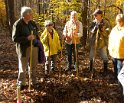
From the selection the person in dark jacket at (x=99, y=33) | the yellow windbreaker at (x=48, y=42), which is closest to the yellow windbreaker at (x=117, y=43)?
the person in dark jacket at (x=99, y=33)

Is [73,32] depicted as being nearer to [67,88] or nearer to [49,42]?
[49,42]

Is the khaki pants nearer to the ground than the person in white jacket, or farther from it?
nearer to the ground

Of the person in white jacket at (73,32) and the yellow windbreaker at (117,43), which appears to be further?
the person in white jacket at (73,32)

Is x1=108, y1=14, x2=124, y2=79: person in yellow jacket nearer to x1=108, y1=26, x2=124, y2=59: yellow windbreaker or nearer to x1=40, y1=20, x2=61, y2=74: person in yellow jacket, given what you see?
x1=108, y1=26, x2=124, y2=59: yellow windbreaker

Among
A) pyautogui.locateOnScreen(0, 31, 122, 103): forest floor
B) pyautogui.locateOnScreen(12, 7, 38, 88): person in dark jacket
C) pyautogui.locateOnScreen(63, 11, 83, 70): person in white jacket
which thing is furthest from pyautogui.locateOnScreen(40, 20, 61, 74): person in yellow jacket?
pyautogui.locateOnScreen(12, 7, 38, 88): person in dark jacket

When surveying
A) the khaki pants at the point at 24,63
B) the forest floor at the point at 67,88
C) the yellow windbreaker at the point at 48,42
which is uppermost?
the yellow windbreaker at the point at 48,42

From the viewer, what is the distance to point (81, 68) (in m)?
10.8

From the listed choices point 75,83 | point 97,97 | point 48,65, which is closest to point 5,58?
point 48,65

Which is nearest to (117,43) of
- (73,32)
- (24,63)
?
(73,32)

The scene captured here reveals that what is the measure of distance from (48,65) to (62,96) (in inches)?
74.2

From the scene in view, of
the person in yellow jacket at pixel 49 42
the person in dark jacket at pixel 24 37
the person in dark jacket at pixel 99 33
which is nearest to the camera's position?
the person in dark jacket at pixel 24 37

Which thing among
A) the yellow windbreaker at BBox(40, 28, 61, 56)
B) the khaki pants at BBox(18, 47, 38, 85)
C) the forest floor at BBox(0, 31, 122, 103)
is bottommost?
the forest floor at BBox(0, 31, 122, 103)

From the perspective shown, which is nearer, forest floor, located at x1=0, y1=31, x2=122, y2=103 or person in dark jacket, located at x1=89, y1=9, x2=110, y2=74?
forest floor, located at x1=0, y1=31, x2=122, y2=103

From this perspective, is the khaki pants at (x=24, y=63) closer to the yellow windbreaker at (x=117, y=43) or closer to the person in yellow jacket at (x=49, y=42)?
the person in yellow jacket at (x=49, y=42)
